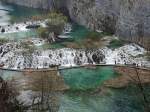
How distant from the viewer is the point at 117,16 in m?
65.1

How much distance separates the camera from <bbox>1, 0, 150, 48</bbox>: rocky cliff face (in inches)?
2286

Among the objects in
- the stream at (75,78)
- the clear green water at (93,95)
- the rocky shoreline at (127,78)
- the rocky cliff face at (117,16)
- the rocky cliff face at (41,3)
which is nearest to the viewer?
the clear green water at (93,95)

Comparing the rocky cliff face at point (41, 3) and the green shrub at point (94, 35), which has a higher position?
the rocky cliff face at point (41, 3)

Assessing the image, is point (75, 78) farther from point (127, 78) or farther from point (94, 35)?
point (94, 35)

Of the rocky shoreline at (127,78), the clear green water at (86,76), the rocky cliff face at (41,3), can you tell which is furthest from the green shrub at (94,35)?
the rocky cliff face at (41,3)

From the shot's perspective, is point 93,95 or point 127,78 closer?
point 93,95

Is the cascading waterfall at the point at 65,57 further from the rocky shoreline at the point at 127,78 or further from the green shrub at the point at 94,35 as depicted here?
the green shrub at the point at 94,35

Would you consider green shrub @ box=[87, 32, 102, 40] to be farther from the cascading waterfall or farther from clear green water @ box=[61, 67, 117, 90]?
clear green water @ box=[61, 67, 117, 90]

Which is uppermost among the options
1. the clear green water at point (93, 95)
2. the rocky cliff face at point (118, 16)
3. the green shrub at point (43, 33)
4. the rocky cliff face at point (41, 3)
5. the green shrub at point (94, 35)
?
the rocky cliff face at point (41, 3)

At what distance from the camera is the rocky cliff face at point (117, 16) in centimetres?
5806

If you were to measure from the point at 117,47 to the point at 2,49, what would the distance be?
688 inches

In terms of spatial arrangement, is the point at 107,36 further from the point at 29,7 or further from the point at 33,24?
the point at 29,7

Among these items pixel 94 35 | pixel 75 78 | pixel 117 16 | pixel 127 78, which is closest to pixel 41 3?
pixel 117 16

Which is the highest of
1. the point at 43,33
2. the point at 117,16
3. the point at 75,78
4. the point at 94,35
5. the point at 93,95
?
the point at 117,16
